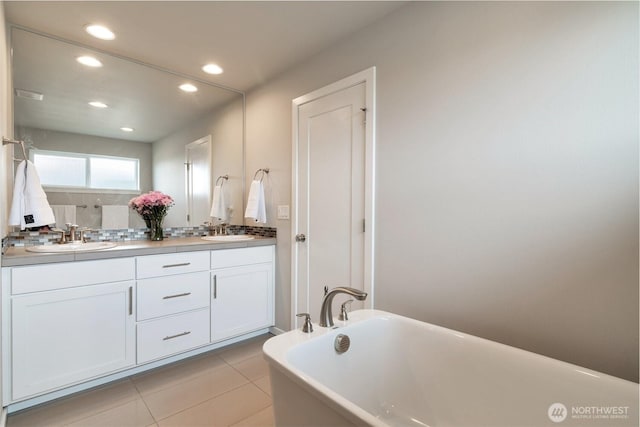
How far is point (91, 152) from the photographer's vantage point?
93.3 inches

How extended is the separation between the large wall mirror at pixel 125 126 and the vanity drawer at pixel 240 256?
1.89ft

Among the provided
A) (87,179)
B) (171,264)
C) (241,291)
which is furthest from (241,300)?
(87,179)

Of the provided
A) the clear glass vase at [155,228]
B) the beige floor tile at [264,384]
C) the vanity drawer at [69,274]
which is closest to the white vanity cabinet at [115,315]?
the vanity drawer at [69,274]

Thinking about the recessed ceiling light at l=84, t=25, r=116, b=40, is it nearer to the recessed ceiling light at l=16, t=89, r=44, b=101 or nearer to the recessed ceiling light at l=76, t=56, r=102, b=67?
the recessed ceiling light at l=76, t=56, r=102, b=67

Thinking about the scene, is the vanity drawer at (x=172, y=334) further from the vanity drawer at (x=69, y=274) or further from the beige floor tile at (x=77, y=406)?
the vanity drawer at (x=69, y=274)

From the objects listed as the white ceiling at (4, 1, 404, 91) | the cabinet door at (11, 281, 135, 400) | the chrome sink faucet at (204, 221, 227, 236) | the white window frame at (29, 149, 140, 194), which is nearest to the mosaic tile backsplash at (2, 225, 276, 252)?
the chrome sink faucet at (204, 221, 227, 236)

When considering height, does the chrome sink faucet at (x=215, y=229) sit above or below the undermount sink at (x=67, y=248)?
above

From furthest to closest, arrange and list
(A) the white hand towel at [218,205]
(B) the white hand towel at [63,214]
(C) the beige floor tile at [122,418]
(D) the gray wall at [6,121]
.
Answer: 1. (A) the white hand towel at [218,205]
2. (B) the white hand towel at [63,214]
3. (D) the gray wall at [6,121]
4. (C) the beige floor tile at [122,418]

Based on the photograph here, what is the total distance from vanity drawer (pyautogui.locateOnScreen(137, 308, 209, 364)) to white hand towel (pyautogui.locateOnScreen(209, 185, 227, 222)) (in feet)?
3.13

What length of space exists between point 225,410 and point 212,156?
7.02 ft

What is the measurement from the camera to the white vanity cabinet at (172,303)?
6.81 ft

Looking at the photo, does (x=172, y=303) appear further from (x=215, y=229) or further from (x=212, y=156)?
(x=212, y=156)

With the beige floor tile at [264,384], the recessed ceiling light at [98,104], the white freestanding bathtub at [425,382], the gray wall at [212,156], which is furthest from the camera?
the gray wall at [212,156]

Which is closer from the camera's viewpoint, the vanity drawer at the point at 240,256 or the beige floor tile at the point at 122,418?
the beige floor tile at the point at 122,418
